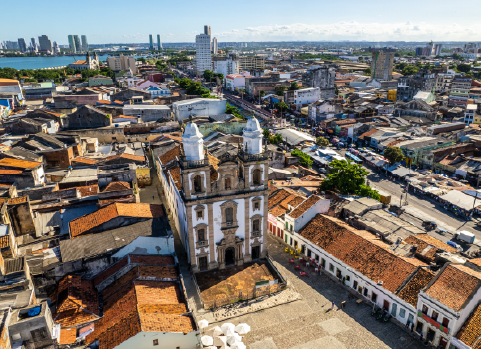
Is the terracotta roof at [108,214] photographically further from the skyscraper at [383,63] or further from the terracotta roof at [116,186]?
the skyscraper at [383,63]

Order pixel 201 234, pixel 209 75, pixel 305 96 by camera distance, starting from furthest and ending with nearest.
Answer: pixel 209 75, pixel 305 96, pixel 201 234

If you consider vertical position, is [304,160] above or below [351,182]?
below

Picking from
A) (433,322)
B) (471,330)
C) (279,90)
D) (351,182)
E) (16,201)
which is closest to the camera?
(471,330)

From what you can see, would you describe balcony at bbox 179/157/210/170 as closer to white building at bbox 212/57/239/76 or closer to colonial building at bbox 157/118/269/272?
colonial building at bbox 157/118/269/272

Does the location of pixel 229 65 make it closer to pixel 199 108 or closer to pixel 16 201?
pixel 199 108

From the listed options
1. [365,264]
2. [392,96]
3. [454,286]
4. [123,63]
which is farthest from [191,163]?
[123,63]
